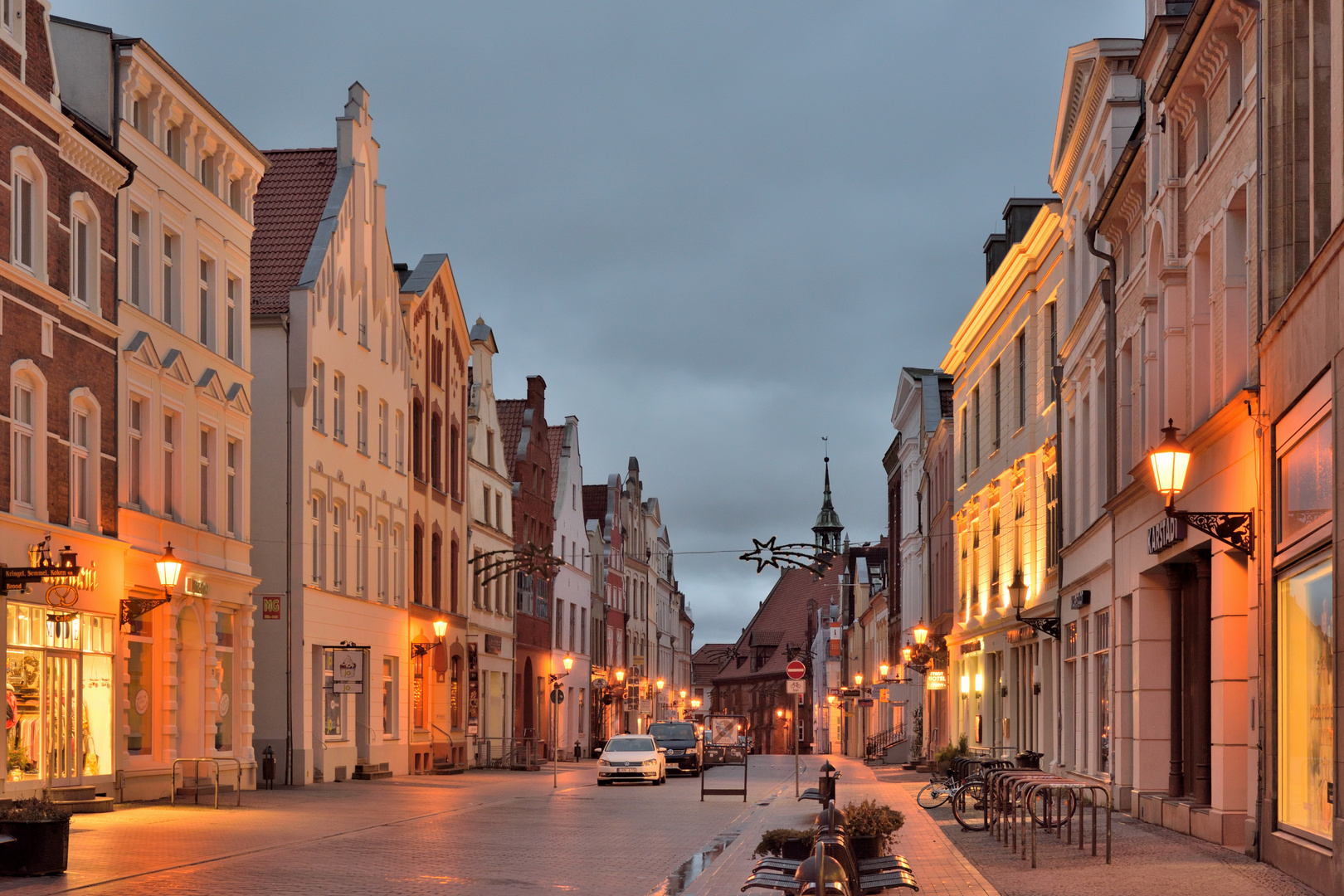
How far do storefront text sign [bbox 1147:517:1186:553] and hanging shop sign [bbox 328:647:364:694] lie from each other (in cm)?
2006

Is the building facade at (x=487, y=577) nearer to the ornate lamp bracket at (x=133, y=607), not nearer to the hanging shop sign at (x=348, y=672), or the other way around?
the hanging shop sign at (x=348, y=672)

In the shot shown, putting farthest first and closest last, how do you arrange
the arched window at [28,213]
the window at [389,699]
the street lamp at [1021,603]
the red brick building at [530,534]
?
1. the red brick building at [530,534]
2. the window at [389,699]
3. the street lamp at [1021,603]
4. the arched window at [28,213]

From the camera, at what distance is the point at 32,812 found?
15953mm

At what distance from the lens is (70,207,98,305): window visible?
85.6 ft

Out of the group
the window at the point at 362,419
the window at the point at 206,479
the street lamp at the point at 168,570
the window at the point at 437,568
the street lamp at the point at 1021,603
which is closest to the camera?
the street lamp at the point at 168,570

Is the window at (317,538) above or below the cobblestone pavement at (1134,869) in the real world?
above

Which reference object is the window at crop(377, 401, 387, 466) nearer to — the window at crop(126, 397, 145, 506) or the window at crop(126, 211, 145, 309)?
the window at crop(126, 397, 145, 506)

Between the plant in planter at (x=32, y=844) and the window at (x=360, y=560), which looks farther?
the window at (x=360, y=560)

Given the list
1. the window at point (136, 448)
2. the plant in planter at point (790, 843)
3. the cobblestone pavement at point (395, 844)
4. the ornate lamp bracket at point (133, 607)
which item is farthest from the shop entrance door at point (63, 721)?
the plant in planter at point (790, 843)

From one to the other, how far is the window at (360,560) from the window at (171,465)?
1181 cm

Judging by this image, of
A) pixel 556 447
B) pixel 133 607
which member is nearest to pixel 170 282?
pixel 133 607

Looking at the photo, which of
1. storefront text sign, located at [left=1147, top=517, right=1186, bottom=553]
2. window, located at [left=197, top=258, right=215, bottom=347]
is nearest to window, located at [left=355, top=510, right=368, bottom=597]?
window, located at [left=197, top=258, right=215, bottom=347]

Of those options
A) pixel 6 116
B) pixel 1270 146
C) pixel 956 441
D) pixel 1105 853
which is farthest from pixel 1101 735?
pixel 956 441

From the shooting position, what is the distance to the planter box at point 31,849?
51.7 ft
